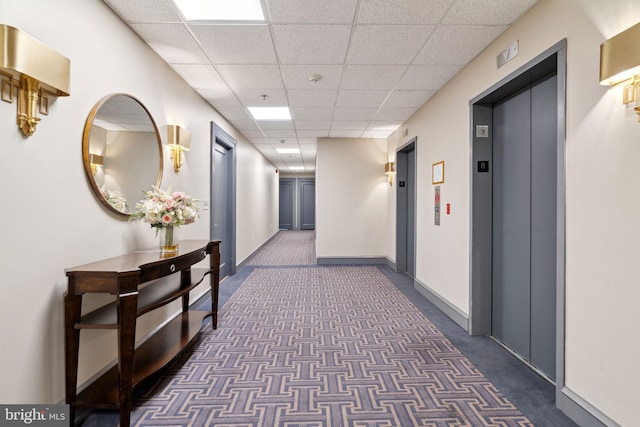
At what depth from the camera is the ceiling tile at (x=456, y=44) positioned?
2.28m

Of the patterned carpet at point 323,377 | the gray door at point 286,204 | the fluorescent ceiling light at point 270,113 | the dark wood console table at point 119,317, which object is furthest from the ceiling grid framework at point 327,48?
the gray door at point 286,204

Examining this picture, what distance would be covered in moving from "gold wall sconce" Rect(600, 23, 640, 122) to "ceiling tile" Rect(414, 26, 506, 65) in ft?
3.37

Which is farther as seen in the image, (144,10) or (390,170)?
(390,170)

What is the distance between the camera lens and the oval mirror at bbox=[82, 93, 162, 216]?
1863 mm

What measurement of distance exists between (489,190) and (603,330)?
1459 mm

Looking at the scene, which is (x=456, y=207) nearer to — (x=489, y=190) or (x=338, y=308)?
(x=489, y=190)

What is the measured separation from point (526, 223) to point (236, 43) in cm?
264

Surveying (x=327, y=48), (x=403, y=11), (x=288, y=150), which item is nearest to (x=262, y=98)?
(x=327, y=48)

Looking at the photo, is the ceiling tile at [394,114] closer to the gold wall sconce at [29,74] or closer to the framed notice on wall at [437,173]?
the framed notice on wall at [437,173]

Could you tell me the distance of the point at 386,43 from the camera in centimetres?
245

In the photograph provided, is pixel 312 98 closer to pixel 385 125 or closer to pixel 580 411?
pixel 385 125

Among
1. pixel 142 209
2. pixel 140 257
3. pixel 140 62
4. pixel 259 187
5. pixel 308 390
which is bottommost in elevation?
pixel 308 390

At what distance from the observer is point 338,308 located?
3527mm

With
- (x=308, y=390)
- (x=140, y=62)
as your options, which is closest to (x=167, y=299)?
(x=308, y=390)
